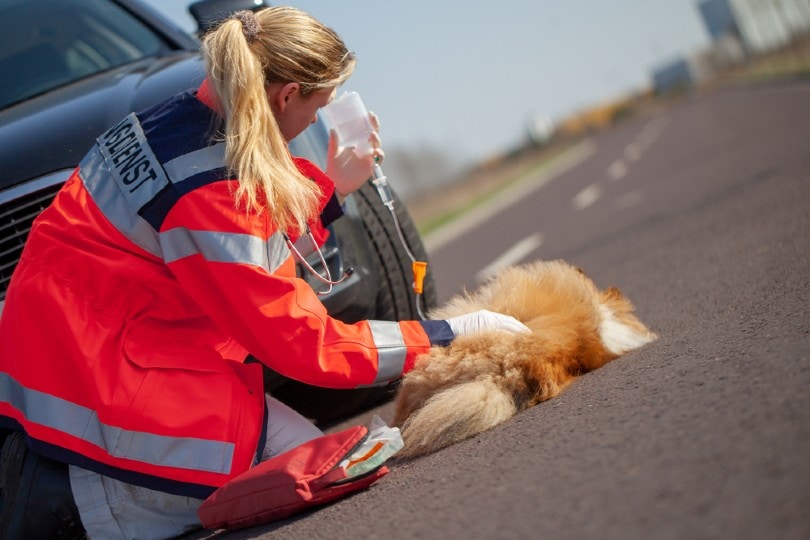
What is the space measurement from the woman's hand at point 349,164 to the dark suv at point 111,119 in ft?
0.39

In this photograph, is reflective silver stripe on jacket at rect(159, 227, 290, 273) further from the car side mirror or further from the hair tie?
the car side mirror

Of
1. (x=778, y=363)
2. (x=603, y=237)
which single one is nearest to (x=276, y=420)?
(x=778, y=363)

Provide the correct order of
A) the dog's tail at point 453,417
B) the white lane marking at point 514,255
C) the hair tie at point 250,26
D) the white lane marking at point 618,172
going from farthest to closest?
the white lane marking at point 618,172
the white lane marking at point 514,255
the dog's tail at point 453,417
the hair tie at point 250,26

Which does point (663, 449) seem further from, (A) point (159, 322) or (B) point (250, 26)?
(B) point (250, 26)

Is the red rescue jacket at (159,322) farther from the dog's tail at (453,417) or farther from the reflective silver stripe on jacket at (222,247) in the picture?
the dog's tail at (453,417)

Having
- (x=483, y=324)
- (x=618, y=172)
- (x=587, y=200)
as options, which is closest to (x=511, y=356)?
(x=483, y=324)

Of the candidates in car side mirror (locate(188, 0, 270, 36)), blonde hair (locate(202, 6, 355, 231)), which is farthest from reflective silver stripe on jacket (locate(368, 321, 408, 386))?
car side mirror (locate(188, 0, 270, 36))

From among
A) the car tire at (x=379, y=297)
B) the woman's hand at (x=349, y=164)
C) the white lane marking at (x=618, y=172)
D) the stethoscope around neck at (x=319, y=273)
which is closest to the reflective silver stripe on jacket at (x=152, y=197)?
the stethoscope around neck at (x=319, y=273)

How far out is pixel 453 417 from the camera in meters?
3.30

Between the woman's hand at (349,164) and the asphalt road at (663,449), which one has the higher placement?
the woman's hand at (349,164)

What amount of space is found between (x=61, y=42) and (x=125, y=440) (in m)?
2.70

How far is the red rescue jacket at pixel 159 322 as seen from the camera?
3.02 m

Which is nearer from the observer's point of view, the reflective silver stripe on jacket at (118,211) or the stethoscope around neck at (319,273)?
the reflective silver stripe on jacket at (118,211)

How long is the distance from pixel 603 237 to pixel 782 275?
476 cm
